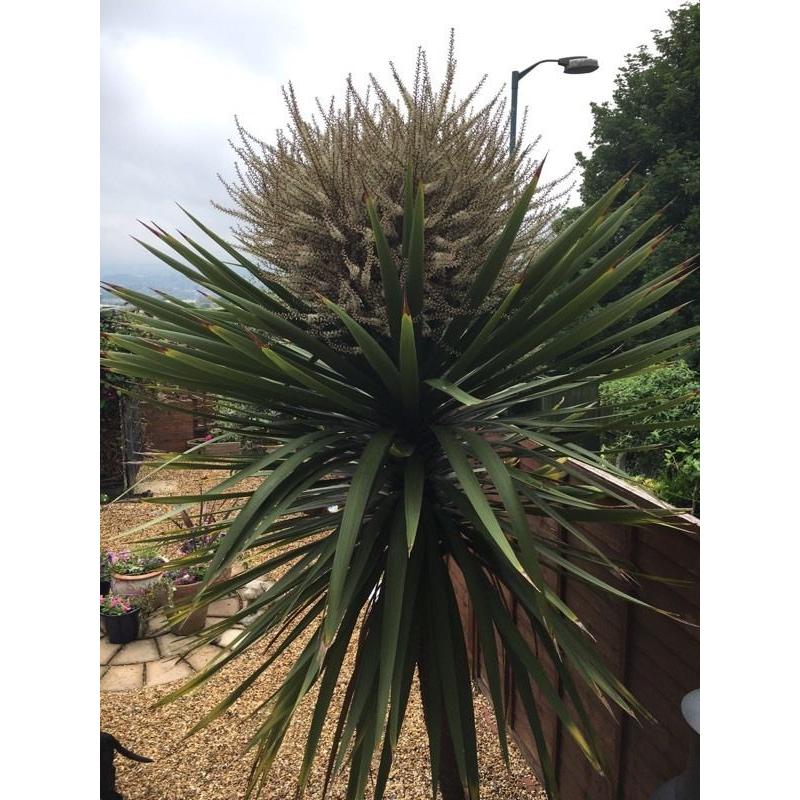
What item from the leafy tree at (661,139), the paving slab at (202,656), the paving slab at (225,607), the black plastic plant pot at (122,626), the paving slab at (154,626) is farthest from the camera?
the leafy tree at (661,139)

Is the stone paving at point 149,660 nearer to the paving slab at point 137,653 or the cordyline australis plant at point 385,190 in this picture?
the paving slab at point 137,653

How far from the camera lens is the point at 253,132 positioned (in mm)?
1228

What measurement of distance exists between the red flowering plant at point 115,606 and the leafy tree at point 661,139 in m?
7.78

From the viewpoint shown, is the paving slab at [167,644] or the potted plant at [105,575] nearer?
the paving slab at [167,644]

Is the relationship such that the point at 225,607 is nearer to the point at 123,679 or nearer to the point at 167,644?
the point at 167,644

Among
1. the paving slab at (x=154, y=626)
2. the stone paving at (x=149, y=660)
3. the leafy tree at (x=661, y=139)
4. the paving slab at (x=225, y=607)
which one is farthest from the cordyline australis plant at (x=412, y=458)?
the leafy tree at (x=661, y=139)

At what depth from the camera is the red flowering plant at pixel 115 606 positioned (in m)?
3.02

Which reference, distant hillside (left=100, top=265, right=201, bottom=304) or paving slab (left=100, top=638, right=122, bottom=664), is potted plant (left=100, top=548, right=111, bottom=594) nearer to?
paving slab (left=100, top=638, right=122, bottom=664)

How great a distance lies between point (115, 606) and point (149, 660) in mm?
363

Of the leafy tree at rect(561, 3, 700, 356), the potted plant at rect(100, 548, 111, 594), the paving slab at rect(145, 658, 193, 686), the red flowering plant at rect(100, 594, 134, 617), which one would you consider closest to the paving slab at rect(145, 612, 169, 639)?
the red flowering plant at rect(100, 594, 134, 617)
